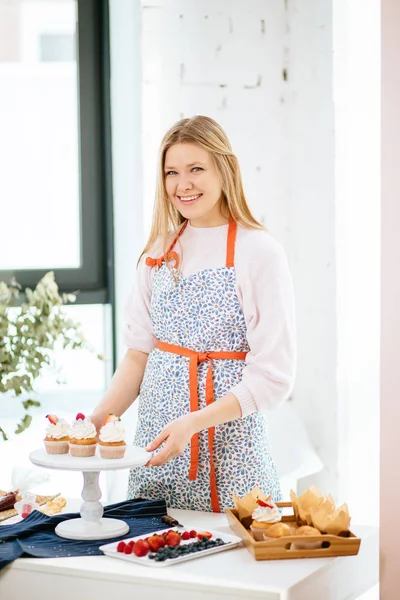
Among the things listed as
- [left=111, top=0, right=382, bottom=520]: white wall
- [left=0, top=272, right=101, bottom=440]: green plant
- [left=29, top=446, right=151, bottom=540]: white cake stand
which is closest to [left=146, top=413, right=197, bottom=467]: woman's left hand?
[left=29, top=446, right=151, bottom=540]: white cake stand

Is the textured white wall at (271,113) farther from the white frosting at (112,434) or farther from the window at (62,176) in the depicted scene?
the white frosting at (112,434)

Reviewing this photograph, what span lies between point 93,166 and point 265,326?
69.2 inches

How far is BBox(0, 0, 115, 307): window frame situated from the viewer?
3.43m

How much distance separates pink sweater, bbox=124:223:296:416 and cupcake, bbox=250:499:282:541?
0.28 m

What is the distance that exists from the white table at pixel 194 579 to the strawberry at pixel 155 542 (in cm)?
6

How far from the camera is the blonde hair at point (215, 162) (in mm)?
2004

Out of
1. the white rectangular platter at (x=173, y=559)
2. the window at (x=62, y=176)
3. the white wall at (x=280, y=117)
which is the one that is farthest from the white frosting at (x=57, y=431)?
the window at (x=62, y=176)

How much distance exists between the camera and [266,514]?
165cm

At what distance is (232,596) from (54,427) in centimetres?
51

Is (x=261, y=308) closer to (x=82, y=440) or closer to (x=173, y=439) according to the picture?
(x=173, y=439)

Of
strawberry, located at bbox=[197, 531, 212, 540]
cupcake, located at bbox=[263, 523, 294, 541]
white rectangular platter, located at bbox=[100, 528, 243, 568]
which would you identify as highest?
cupcake, located at bbox=[263, 523, 294, 541]

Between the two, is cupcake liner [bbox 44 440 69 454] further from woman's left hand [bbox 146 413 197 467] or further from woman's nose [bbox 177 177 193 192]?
woman's nose [bbox 177 177 193 192]

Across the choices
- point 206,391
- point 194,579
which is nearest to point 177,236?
point 206,391

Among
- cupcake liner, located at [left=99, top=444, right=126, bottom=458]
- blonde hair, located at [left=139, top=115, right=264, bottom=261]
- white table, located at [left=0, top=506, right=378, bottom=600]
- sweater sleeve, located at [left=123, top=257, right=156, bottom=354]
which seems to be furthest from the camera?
sweater sleeve, located at [left=123, top=257, right=156, bottom=354]
